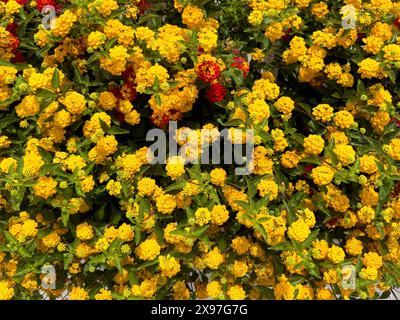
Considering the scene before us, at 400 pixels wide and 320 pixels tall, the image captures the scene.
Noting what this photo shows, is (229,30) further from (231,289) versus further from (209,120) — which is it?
(231,289)

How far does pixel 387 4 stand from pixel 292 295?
5.02ft

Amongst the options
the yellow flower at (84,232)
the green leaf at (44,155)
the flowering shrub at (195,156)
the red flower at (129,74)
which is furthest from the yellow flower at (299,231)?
the green leaf at (44,155)

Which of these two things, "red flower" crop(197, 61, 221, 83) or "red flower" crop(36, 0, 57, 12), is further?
"red flower" crop(36, 0, 57, 12)

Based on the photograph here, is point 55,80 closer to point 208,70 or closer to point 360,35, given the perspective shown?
point 208,70

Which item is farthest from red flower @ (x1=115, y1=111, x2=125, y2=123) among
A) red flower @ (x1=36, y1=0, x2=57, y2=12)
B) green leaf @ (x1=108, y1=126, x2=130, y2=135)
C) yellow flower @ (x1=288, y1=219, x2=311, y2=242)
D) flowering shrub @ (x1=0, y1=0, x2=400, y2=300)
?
yellow flower @ (x1=288, y1=219, x2=311, y2=242)

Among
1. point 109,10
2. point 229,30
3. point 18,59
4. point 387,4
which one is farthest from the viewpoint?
point 229,30

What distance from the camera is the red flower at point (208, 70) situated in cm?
174

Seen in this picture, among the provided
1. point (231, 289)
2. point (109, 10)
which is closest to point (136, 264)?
point (231, 289)

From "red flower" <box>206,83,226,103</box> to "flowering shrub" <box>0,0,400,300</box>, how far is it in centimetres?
1

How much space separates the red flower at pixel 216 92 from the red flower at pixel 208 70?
0.10m

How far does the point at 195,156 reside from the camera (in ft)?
5.96

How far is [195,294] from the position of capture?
7.04 ft

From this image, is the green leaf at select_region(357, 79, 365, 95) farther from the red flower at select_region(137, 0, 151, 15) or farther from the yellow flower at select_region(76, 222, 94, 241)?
the yellow flower at select_region(76, 222, 94, 241)

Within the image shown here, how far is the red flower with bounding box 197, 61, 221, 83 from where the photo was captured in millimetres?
1737
